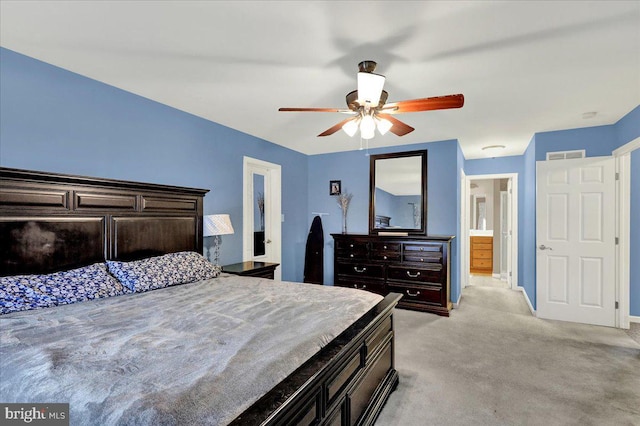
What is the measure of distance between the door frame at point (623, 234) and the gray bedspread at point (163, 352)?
350 centimetres

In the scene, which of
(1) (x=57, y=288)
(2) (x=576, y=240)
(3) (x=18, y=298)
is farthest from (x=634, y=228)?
(3) (x=18, y=298)

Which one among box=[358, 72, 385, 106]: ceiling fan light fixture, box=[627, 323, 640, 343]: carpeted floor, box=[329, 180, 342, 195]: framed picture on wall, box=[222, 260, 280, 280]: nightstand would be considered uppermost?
box=[358, 72, 385, 106]: ceiling fan light fixture

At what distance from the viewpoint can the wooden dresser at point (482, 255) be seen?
7.09 m

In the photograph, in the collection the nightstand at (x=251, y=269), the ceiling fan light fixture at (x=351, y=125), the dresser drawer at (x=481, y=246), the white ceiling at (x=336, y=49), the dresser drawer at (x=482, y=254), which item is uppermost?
the white ceiling at (x=336, y=49)

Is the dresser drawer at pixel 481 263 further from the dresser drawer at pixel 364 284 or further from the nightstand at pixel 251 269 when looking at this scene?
the nightstand at pixel 251 269

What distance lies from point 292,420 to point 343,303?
95cm

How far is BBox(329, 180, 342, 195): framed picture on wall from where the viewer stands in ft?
17.5

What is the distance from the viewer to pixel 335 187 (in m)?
5.37

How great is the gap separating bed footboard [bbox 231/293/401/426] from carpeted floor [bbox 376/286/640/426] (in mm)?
246

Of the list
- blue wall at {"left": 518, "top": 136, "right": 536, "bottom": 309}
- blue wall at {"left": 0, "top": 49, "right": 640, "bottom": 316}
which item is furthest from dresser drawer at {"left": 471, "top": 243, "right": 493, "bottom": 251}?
blue wall at {"left": 518, "top": 136, "right": 536, "bottom": 309}

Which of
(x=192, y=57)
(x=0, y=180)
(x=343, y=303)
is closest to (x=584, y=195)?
(x=343, y=303)

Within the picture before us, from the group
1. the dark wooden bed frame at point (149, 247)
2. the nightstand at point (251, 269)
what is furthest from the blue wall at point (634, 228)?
the nightstand at point (251, 269)

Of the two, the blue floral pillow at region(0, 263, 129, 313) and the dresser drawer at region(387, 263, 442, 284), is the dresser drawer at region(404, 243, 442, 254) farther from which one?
the blue floral pillow at region(0, 263, 129, 313)

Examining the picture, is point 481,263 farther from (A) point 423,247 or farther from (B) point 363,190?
(B) point 363,190
